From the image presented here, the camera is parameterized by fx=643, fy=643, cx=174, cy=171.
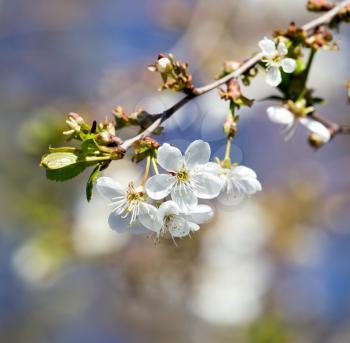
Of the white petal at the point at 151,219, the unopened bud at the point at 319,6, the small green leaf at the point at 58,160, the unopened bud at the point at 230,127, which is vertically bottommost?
the white petal at the point at 151,219

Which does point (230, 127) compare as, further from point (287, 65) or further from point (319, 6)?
point (319, 6)

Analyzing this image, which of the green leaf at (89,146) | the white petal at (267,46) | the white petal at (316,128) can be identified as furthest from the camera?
the white petal at (316,128)

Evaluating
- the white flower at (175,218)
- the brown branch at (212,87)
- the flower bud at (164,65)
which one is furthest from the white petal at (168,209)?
the flower bud at (164,65)

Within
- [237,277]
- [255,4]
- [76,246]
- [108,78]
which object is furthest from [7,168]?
[255,4]

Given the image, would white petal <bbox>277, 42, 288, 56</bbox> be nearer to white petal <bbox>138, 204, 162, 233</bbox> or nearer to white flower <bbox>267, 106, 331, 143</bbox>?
white flower <bbox>267, 106, 331, 143</bbox>

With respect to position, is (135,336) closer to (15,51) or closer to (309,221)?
(309,221)

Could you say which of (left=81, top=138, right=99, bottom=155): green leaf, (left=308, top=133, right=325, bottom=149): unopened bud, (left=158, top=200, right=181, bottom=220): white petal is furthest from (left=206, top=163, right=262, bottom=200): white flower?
(left=308, top=133, right=325, bottom=149): unopened bud

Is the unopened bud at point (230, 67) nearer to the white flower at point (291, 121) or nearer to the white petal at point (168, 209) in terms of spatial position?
the white flower at point (291, 121)

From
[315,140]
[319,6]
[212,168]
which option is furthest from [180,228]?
[319,6]
